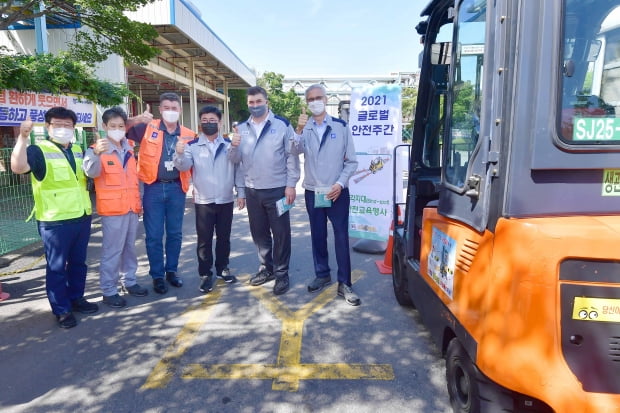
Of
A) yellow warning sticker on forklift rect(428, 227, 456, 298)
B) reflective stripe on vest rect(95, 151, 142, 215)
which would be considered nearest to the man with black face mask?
reflective stripe on vest rect(95, 151, 142, 215)

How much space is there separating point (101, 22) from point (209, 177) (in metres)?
4.72

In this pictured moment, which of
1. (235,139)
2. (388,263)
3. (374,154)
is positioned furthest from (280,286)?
(374,154)

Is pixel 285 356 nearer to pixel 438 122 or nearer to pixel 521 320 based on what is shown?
pixel 521 320

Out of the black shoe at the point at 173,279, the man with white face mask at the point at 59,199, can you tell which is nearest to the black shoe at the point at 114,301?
the man with white face mask at the point at 59,199

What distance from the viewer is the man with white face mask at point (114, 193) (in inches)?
145

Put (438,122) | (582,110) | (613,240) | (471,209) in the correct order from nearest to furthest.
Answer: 1. (613,240)
2. (582,110)
3. (471,209)
4. (438,122)

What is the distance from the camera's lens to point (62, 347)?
3.21 meters

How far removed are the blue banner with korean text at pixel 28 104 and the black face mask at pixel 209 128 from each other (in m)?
4.44

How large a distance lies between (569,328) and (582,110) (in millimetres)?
876

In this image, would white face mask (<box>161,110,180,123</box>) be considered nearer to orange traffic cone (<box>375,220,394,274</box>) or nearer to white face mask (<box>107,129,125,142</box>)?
white face mask (<box>107,129,125,142</box>)

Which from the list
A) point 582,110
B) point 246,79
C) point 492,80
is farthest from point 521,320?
point 246,79

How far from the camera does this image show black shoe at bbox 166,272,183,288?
14.7 ft

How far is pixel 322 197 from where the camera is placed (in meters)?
3.89

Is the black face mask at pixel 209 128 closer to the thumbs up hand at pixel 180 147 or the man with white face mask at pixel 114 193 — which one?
the thumbs up hand at pixel 180 147
